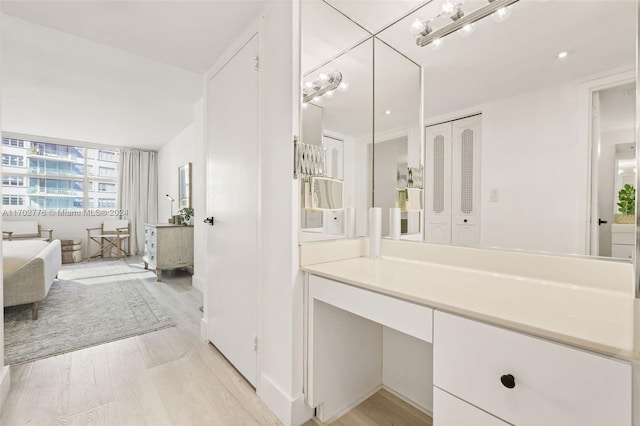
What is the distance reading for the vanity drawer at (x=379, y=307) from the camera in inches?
35.4

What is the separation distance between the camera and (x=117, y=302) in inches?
116

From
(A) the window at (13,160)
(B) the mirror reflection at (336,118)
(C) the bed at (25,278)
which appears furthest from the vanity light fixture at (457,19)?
(A) the window at (13,160)

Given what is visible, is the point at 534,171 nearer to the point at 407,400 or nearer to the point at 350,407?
the point at 407,400

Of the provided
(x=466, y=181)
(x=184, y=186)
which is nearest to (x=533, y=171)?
(x=466, y=181)

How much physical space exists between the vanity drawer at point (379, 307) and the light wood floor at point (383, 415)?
2.23ft

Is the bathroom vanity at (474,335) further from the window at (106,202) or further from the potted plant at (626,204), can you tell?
the window at (106,202)

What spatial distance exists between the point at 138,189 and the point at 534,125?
7.17 m

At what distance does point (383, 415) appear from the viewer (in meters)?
1.43

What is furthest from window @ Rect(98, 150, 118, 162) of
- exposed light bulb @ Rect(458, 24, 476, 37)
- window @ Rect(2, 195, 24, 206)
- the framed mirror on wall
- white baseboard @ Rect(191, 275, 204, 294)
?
exposed light bulb @ Rect(458, 24, 476, 37)

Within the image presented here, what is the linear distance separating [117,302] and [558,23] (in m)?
3.98

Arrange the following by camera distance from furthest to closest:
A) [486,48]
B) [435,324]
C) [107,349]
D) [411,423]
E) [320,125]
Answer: [107,349]
[320,125]
[411,423]
[486,48]
[435,324]

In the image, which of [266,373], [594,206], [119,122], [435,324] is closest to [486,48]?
[594,206]

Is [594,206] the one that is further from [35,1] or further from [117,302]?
[117,302]

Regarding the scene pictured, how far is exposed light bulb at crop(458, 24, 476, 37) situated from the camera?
3.82 feet
